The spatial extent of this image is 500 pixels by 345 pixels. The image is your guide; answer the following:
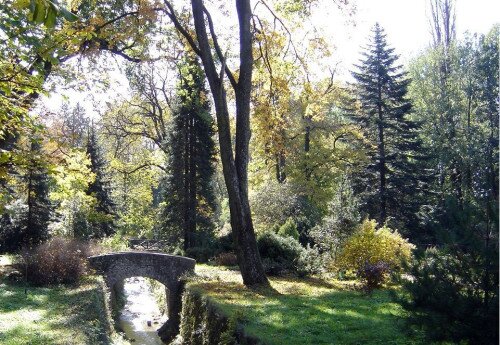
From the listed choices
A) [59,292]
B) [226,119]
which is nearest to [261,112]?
[226,119]

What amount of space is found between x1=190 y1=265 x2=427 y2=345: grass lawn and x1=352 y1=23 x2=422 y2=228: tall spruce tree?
16141 millimetres

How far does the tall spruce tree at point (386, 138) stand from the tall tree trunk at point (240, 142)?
17.3 m

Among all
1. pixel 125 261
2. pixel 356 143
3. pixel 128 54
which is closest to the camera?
pixel 125 261

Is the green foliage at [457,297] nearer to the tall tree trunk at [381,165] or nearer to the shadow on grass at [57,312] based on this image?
the shadow on grass at [57,312]

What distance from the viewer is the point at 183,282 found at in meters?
16.4

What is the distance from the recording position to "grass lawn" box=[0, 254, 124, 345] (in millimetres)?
9000

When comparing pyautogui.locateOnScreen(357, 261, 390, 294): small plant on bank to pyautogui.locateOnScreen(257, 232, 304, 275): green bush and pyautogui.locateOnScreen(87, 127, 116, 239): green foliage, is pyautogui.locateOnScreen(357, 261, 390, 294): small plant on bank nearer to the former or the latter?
pyautogui.locateOnScreen(257, 232, 304, 275): green bush

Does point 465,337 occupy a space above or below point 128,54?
below

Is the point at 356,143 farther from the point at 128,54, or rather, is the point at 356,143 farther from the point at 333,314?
the point at 333,314

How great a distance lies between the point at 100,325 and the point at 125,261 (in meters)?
5.75

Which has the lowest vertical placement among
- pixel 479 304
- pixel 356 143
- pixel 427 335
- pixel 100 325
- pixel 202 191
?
pixel 100 325

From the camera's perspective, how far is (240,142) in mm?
14164

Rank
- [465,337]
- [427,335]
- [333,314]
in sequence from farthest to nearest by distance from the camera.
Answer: [333,314]
[427,335]
[465,337]

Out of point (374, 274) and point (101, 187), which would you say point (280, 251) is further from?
point (101, 187)
